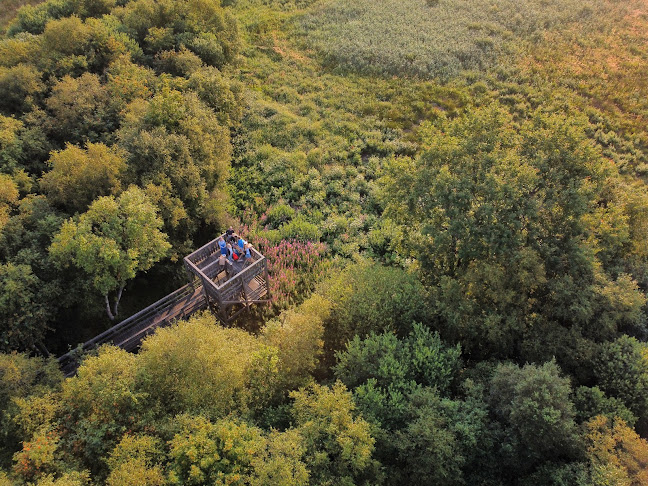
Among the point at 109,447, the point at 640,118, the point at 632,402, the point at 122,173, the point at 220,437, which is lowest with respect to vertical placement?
the point at 109,447

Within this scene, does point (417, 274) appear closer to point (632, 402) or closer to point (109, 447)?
point (632, 402)

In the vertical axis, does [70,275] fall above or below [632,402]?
below

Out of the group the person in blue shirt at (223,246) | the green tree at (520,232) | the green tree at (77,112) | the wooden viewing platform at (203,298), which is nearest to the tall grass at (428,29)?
the green tree at (77,112)

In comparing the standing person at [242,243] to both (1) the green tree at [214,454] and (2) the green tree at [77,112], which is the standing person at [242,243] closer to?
(1) the green tree at [214,454]

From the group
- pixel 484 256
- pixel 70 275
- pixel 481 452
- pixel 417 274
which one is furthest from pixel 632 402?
pixel 70 275

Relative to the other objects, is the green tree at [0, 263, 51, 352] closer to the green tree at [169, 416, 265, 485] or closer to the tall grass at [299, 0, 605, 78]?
the green tree at [169, 416, 265, 485]

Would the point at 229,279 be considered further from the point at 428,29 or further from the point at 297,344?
the point at 428,29
